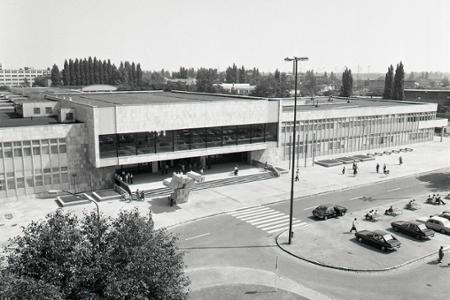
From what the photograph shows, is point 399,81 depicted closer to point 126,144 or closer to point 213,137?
point 213,137

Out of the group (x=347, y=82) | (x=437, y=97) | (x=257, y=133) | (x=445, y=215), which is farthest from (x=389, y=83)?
(x=445, y=215)

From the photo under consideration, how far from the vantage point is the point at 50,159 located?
157 feet

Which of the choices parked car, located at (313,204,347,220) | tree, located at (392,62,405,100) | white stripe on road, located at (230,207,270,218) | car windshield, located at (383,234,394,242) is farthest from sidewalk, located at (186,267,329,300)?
tree, located at (392,62,405,100)

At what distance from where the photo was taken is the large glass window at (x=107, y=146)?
159 feet

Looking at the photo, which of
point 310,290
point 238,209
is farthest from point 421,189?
point 310,290

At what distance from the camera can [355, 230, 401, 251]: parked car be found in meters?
33.3

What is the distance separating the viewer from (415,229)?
3612 centimetres

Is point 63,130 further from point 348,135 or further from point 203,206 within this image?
point 348,135

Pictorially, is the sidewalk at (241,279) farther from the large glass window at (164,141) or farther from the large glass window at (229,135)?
the large glass window at (229,135)

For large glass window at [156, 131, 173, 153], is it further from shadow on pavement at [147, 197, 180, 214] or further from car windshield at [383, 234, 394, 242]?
car windshield at [383, 234, 394, 242]

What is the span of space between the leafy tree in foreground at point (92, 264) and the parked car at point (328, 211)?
947 inches

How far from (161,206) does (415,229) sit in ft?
81.6

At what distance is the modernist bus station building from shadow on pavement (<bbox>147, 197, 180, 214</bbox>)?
5.86 meters

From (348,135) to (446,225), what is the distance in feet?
120
